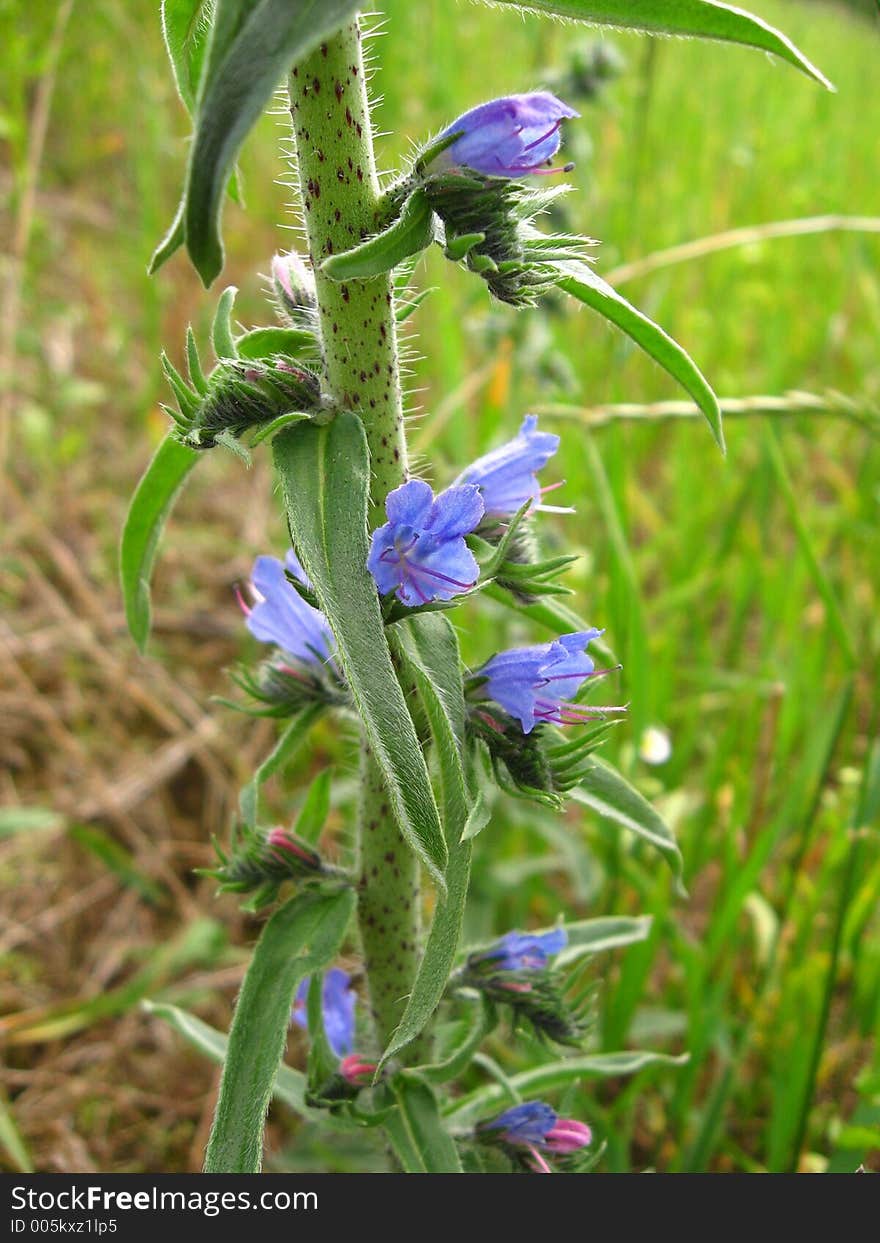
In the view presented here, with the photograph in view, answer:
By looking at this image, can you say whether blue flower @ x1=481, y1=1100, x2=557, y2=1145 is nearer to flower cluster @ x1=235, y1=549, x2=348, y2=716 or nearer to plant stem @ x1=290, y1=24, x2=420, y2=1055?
plant stem @ x1=290, y1=24, x2=420, y2=1055

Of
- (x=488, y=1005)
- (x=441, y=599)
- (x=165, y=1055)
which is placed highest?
(x=441, y=599)

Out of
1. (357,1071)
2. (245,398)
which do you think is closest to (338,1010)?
(357,1071)

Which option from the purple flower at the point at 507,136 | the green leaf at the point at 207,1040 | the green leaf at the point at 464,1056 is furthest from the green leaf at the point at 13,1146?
the purple flower at the point at 507,136

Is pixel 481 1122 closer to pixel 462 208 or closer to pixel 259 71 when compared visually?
pixel 462 208

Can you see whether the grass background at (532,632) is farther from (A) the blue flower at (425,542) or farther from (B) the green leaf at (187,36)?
(A) the blue flower at (425,542)
